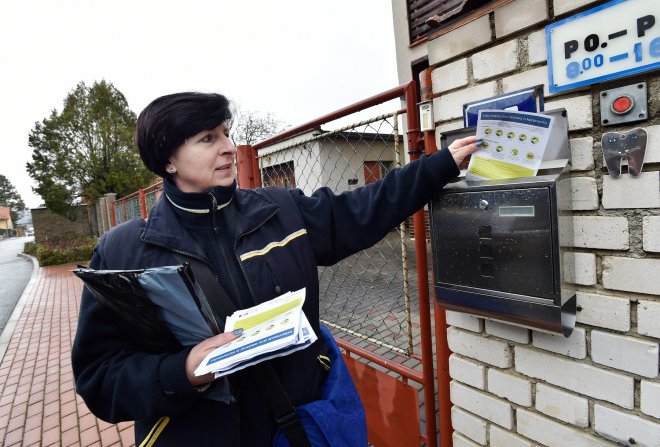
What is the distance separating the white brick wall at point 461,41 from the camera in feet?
4.38

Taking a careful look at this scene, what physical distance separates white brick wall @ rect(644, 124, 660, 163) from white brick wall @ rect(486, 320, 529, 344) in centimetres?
68

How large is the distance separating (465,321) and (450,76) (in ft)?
3.29

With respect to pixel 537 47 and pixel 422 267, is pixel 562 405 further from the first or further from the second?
pixel 537 47

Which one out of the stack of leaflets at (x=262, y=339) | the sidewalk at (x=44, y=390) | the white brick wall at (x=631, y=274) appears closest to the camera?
the stack of leaflets at (x=262, y=339)

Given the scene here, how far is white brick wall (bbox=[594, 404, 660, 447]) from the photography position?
3.64 ft

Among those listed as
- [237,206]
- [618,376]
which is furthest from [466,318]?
[237,206]

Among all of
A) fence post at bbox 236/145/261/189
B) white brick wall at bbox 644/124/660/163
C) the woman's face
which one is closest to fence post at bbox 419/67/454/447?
white brick wall at bbox 644/124/660/163

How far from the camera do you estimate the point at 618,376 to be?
3.76 ft

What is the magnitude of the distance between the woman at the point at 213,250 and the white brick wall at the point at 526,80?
230 millimetres

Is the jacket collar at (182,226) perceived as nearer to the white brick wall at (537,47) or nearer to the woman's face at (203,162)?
the woman's face at (203,162)

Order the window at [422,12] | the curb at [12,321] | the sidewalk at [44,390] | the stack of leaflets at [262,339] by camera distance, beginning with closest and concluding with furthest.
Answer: the stack of leaflets at [262,339], the sidewalk at [44,390], the curb at [12,321], the window at [422,12]

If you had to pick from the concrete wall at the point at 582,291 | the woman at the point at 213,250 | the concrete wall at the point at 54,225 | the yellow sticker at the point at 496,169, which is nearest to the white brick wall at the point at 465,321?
the concrete wall at the point at 582,291

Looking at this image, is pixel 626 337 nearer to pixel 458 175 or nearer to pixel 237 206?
pixel 458 175

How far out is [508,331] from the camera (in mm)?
1388
